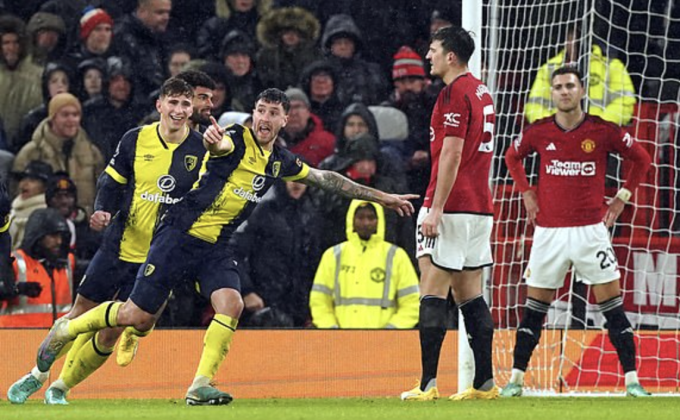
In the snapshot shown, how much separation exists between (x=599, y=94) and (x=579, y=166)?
2199 mm

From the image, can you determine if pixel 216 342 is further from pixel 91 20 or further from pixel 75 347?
pixel 91 20

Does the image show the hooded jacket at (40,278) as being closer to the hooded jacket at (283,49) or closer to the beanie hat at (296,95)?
the beanie hat at (296,95)

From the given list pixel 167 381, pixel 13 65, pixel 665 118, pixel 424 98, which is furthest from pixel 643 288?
pixel 13 65

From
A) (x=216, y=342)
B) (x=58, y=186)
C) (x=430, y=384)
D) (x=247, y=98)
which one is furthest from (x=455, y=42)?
(x=247, y=98)

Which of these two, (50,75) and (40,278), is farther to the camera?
(50,75)

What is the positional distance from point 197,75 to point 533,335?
2.75 meters

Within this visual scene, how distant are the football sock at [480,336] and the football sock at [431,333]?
229 mm

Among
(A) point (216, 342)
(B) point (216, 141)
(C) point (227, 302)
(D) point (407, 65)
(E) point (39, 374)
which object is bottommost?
(E) point (39, 374)

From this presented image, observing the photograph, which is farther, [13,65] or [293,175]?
[13,65]

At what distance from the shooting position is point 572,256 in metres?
9.44

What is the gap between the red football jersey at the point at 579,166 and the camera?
9.45 meters

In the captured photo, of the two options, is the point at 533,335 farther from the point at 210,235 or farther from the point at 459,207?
the point at 210,235

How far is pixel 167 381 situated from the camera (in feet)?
33.2

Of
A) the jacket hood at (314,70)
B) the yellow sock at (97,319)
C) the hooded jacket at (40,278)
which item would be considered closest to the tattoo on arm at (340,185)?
the yellow sock at (97,319)
